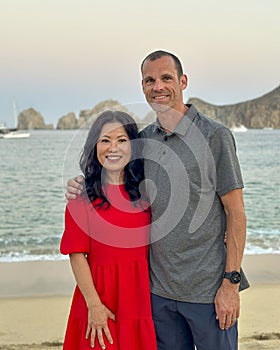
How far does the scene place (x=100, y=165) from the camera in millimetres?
2682

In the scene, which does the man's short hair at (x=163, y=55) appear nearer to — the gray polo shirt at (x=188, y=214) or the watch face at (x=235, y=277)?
the gray polo shirt at (x=188, y=214)

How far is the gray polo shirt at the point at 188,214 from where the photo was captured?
8.49 ft

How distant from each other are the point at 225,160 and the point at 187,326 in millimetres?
879

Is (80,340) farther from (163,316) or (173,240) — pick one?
(173,240)

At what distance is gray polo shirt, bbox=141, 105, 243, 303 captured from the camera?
2588 mm

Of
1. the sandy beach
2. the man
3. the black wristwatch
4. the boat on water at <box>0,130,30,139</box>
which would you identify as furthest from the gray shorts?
the boat on water at <box>0,130,30,139</box>

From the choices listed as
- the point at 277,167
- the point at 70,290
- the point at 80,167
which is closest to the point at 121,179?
the point at 80,167

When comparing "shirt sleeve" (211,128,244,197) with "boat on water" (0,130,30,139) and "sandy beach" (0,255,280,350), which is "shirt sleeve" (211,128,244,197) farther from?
"boat on water" (0,130,30,139)

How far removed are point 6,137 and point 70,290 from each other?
42.8 meters

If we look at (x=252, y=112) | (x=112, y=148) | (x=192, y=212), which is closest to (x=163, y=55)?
(x=112, y=148)

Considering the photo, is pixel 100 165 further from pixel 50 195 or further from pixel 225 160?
pixel 50 195

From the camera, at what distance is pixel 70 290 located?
661cm

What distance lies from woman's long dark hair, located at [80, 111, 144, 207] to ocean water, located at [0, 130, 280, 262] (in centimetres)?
8

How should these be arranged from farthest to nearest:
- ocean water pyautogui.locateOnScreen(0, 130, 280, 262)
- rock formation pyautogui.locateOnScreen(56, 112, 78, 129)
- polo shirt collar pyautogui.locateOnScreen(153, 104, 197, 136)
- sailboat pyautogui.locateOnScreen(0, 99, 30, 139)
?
sailboat pyautogui.locateOnScreen(0, 99, 30, 139) < rock formation pyautogui.locateOnScreen(56, 112, 78, 129) < ocean water pyautogui.locateOnScreen(0, 130, 280, 262) < polo shirt collar pyautogui.locateOnScreen(153, 104, 197, 136)
